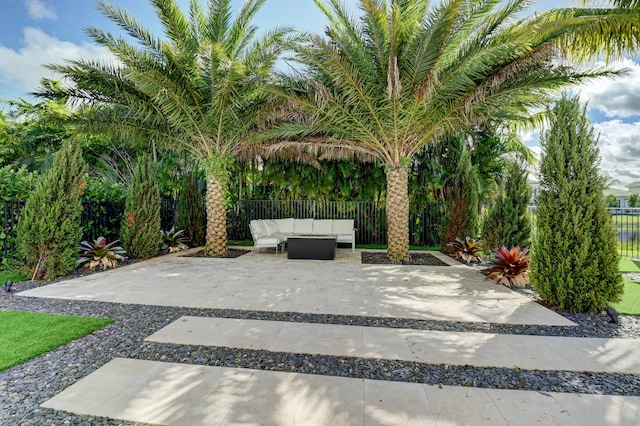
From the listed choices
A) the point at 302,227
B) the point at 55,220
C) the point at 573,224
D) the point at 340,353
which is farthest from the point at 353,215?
the point at 340,353

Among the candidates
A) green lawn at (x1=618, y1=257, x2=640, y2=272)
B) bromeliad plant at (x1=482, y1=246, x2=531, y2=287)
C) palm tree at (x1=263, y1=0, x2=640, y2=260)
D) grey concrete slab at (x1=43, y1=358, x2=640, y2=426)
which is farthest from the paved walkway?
green lawn at (x1=618, y1=257, x2=640, y2=272)

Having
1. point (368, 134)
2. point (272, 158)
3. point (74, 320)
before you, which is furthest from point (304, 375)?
point (272, 158)

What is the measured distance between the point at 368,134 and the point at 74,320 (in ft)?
22.2

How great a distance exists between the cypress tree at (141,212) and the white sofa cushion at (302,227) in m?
4.35

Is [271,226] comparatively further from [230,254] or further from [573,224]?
[573,224]

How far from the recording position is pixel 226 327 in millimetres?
3555

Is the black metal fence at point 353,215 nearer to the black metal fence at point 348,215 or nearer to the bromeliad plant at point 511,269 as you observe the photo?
the black metal fence at point 348,215

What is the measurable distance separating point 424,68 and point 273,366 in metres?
6.03

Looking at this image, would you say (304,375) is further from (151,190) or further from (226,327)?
(151,190)

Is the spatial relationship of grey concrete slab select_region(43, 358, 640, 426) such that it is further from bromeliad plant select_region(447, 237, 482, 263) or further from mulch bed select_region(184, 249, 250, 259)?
mulch bed select_region(184, 249, 250, 259)

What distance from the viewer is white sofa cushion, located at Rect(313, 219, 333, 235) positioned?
1041 cm

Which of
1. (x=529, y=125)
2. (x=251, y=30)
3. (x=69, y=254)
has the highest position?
(x=251, y=30)

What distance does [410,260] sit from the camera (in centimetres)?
821

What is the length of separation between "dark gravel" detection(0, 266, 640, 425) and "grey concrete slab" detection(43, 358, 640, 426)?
0.12m
